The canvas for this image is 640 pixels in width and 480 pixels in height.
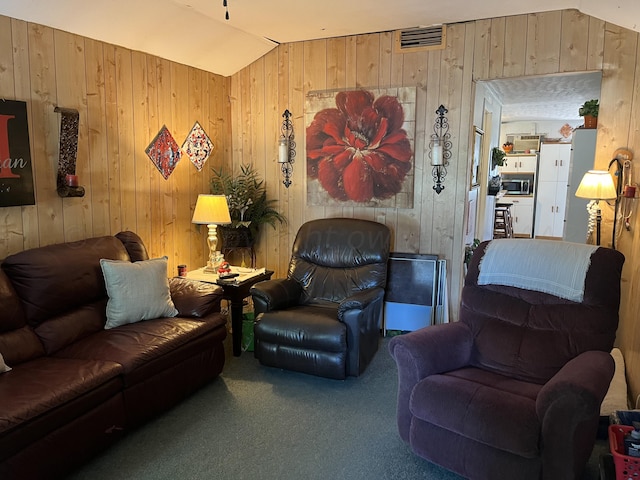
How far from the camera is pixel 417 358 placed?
2336mm

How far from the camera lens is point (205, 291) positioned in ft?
10.7

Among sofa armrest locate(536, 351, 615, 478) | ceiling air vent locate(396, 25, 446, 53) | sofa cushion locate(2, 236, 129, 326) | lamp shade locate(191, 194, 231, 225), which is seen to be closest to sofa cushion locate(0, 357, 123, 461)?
sofa cushion locate(2, 236, 129, 326)

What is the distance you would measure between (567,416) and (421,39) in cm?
319

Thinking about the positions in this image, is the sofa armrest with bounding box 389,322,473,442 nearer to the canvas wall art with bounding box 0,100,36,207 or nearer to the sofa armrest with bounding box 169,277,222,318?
the sofa armrest with bounding box 169,277,222,318

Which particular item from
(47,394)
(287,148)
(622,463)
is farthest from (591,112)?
(47,394)

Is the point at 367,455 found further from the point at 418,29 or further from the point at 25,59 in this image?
the point at 418,29

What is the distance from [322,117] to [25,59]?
2.38 meters

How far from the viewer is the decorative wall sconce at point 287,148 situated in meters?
4.52

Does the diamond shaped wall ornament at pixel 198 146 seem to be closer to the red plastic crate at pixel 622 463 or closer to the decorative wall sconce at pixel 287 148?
the decorative wall sconce at pixel 287 148

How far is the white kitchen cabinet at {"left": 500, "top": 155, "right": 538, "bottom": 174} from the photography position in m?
9.32

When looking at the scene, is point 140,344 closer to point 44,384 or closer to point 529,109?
point 44,384

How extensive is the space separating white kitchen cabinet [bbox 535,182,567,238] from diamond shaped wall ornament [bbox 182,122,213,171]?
7.25 metres

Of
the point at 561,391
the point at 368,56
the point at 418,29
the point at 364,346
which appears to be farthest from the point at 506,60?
the point at 561,391

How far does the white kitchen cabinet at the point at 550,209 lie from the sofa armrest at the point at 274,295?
24.0ft
